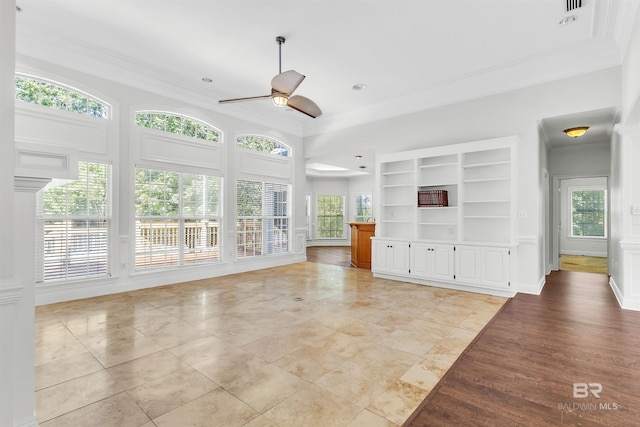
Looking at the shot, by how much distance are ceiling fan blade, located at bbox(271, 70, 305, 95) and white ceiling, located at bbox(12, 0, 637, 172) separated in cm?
71

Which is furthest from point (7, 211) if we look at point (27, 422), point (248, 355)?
point (248, 355)

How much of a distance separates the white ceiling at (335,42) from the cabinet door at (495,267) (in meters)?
2.66

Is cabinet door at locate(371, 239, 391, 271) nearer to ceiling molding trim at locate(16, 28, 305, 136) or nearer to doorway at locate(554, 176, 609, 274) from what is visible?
ceiling molding trim at locate(16, 28, 305, 136)

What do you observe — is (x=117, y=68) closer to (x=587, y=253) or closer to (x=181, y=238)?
(x=181, y=238)

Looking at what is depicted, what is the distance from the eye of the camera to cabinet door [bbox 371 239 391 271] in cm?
606

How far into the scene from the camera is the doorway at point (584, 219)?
32.0 ft

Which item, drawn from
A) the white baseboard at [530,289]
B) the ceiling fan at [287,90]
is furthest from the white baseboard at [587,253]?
the ceiling fan at [287,90]

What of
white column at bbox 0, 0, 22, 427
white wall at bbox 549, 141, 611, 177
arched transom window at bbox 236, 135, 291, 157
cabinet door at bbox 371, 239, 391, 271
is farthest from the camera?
arched transom window at bbox 236, 135, 291, 157

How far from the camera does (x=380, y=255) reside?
6148mm

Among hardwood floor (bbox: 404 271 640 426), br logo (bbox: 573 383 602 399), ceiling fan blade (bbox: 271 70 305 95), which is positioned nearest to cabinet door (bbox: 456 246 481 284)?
hardwood floor (bbox: 404 271 640 426)

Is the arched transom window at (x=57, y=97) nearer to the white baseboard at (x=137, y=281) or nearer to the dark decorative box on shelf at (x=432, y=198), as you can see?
the white baseboard at (x=137, y=281)

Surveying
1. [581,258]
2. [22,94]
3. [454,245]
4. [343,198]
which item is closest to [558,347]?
[454,245]

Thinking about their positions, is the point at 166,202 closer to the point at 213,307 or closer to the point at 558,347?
the point at 213,307

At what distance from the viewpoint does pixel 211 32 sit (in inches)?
161
